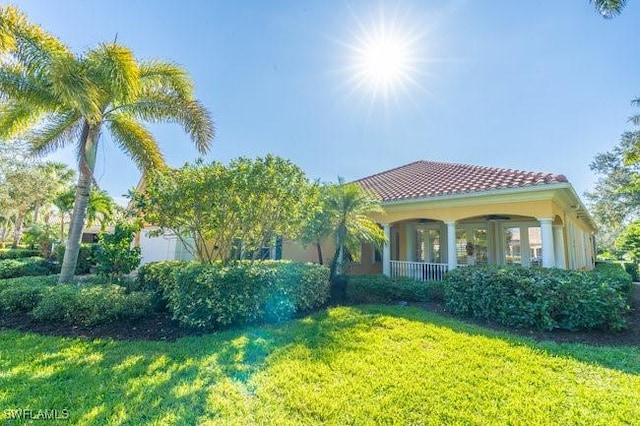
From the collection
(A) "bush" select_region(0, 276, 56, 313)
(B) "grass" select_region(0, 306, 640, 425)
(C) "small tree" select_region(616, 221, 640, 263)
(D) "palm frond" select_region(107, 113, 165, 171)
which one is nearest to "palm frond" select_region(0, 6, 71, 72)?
(D) "palm frond" select_region(107, 113, 165, 171)

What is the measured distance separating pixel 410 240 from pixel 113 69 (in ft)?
43.3

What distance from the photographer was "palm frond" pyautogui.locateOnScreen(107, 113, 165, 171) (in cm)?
1047

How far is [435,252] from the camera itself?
14805 mm

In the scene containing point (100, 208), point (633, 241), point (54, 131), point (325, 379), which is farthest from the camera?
point (633, 241)

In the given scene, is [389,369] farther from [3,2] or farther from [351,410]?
[3,2]

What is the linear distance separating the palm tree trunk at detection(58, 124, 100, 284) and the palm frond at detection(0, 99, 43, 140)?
6.49 feet

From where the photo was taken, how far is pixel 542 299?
22.1 ft

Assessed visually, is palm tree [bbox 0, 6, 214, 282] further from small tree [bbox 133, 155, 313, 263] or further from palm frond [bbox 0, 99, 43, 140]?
small tree [bbox 133, 155, 313, 263]

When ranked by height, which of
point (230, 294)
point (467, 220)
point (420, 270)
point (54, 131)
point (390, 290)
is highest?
point (54, 131)

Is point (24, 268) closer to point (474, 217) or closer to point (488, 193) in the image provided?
point (474, 217)

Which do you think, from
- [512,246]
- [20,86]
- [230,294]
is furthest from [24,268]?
[512,246]

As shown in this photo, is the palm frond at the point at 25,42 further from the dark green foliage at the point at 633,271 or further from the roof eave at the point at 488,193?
the dark green foliage at the point at 633,271

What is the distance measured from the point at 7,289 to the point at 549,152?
69.9 feet

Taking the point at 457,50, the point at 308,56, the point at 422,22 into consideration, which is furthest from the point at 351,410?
the point at 308,56
